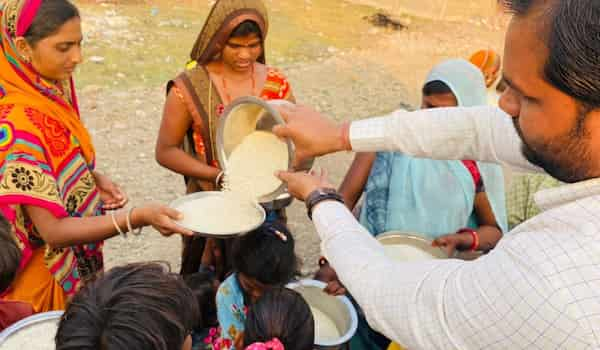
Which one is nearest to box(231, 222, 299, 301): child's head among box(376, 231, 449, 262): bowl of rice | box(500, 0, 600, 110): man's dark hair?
box(376, 231, 449, 262): bowl of rice

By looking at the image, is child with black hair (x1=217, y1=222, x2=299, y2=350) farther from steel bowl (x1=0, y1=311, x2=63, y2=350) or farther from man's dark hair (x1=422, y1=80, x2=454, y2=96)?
man's dark hair (x1=422, y1=80, x2=454, y2=96)

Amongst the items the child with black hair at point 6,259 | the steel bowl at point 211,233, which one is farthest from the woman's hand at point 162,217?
the child with black hair at point 6,259

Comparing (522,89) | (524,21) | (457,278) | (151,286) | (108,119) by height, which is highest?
(524,21)

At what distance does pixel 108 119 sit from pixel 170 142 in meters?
2.99

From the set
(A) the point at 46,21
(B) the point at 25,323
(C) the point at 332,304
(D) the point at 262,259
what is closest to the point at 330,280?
(C) the point at 332,304

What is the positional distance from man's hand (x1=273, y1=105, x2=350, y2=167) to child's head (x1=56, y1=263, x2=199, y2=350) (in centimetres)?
73

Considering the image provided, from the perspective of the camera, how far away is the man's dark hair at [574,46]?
39.8 inches

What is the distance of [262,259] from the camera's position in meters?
2.38

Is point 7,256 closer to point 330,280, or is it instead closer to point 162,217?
point 162,217

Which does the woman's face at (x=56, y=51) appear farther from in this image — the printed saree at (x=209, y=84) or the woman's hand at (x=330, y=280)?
the woman's hand at (x=330, y=280)

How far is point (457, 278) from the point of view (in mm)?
1209

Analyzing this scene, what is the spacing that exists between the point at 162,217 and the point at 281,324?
64 cm

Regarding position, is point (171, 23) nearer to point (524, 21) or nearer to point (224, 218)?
point (224, 218)

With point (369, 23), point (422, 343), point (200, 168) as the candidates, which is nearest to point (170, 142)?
point (200, 168)
